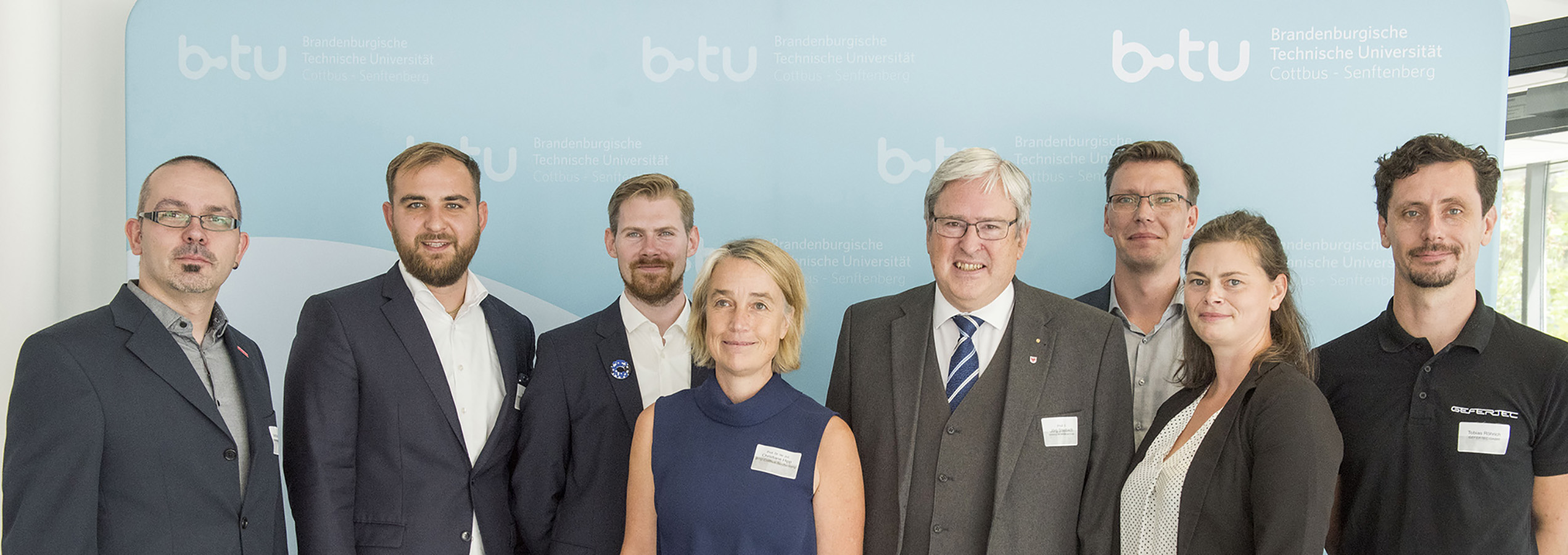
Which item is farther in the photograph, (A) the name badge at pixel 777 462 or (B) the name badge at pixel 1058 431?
(B) the name badge at pixel 1058 431

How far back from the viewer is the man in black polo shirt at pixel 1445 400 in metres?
2.43

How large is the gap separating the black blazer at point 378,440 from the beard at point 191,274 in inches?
12.6

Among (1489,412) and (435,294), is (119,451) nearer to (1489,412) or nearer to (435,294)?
(435,294)

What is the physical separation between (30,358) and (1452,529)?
374 centimetres

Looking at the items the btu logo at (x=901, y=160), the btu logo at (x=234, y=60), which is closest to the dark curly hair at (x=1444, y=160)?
the btu logo at (x=901, y=160)

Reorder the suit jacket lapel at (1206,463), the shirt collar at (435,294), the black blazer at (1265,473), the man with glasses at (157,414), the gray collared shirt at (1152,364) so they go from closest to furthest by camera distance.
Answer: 1. the black blazer at (1265,473)
2. the man with glasses at (157,414)
3. the suit jacket lapel at (1206,463)
4. the shirt collar at (435,294)
5. the gray collared shirt at (1152,364)

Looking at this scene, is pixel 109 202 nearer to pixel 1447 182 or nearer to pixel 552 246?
pixel 552 246

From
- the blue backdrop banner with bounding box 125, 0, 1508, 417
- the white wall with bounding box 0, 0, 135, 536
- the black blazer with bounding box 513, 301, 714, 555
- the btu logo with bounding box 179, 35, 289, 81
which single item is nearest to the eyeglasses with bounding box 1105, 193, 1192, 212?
the blue backdrop banner with bounding box 125, 0, 1508, 417

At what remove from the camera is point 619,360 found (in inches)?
115

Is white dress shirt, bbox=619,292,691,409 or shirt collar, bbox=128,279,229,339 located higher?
shirt collar, bbox=128,279,229,339

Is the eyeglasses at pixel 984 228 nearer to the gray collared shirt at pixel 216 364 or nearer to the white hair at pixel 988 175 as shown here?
the white hair at pixel 988 175

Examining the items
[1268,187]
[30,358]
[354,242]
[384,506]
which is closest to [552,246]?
[354,242]

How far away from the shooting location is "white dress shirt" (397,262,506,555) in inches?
113

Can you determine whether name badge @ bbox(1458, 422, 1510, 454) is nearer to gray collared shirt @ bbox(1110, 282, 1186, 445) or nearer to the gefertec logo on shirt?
the gefertec logo on shirt
